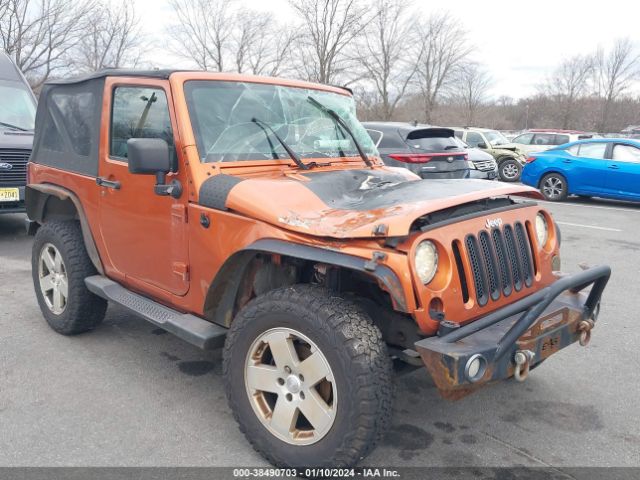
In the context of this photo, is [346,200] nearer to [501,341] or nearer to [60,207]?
[501,341]

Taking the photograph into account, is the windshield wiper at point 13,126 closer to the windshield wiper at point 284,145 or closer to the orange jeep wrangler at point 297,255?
the orange jeep wrangler at point 297,255

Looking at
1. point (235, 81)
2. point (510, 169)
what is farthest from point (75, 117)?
point (510, 169)

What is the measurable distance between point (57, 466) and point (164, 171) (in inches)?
64.7

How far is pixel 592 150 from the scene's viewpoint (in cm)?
1291

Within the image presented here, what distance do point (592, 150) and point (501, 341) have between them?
11734mm

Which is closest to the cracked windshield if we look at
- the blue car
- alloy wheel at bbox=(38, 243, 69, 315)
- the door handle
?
the door handle

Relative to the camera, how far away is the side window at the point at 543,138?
2136 centimetres

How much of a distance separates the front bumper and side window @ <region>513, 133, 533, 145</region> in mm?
19819

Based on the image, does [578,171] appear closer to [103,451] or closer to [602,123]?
[103,451]

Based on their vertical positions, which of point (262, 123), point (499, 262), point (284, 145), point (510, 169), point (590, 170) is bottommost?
point (510, 169)

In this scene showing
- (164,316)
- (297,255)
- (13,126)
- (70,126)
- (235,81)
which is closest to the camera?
(297,255)

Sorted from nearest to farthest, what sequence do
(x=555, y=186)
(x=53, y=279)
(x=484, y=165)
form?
(x=53, y=279), (x=555, y=186), (x=484, y=165)

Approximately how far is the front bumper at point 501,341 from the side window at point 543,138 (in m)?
19.8

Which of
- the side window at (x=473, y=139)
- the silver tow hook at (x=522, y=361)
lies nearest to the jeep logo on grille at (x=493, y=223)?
the silver tow hook at (x=522, y=361)
